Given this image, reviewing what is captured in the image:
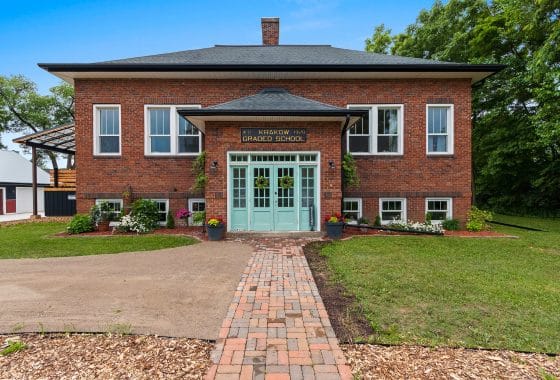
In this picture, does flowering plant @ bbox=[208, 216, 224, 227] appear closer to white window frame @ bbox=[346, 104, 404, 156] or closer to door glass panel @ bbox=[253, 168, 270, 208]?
door glass panel @ bbox=[253, 168, 270, 208]

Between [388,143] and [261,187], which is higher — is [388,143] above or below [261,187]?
above

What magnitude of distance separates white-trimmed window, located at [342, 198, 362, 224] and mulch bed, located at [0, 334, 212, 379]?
342 inches

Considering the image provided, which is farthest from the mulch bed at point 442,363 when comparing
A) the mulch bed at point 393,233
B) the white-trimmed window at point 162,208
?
the white-trimmed window at point 162,208

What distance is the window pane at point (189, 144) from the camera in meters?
11.2

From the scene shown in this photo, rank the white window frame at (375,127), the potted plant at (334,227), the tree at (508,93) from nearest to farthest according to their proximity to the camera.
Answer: the potted plant at (334,227)
the white window frame at (375,127)
the tree at (508,93)

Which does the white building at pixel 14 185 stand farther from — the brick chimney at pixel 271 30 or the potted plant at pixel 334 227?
the potted plant at pixel 334 227

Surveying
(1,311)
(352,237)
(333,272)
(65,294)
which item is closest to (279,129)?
(352,237)

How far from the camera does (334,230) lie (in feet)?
28.4

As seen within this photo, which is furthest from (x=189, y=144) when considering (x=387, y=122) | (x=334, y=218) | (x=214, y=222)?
(x=387, y=122)

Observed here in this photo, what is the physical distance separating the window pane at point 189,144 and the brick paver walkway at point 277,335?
733cm

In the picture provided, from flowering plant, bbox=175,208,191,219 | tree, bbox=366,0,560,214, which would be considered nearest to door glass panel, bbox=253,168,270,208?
flowering plant, bbox=175,208,191,219

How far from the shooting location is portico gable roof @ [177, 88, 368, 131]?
333 inches

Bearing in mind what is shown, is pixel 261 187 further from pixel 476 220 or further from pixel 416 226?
pixel 476 220

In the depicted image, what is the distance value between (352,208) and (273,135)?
4304mm
